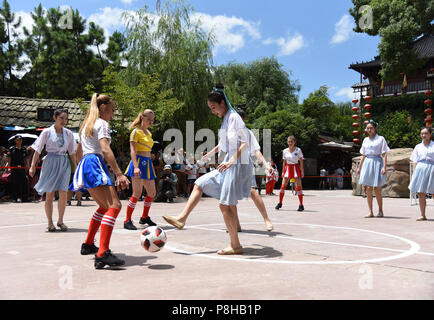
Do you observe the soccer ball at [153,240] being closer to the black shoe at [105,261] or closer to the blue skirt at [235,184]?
the black shoe at [105,261]

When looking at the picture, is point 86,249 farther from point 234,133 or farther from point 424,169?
point 424,169

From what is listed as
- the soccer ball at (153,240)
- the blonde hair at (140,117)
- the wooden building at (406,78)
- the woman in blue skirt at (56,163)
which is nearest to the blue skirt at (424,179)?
the blonde hair at (140,117)

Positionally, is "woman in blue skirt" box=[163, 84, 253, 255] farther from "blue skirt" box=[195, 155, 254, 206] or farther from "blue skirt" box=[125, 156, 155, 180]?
"blue skirt" box=[125, 156, 155, 180]

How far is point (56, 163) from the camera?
7207 mm

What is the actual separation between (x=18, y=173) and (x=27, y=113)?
7.20 m

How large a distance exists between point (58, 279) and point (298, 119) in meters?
28.5

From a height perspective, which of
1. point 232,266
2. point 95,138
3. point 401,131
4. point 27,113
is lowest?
point 232,266

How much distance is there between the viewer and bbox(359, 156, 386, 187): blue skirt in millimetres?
9211

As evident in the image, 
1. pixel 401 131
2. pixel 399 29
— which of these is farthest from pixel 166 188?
pixel 399 29

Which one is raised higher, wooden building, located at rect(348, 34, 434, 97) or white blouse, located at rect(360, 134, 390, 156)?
wooden building, located at rect(348, 34, 434, 97)

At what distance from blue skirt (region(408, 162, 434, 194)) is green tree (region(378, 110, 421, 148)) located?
23394 millimetres

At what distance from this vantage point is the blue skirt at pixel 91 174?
14.8 ft

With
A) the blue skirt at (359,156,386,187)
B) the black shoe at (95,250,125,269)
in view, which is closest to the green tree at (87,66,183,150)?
the blue skirt at (359,156,386,187)

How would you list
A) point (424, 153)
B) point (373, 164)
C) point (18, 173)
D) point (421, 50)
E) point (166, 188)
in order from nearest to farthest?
point (424, 153), point (373, 164), point (18, 173), point (166, 188), point (421, 50)
